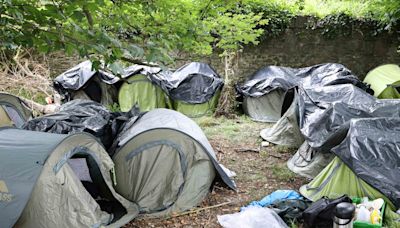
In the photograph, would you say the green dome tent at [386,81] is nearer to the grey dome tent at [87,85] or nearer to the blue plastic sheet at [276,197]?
the blue plastic sheet at [276,197]

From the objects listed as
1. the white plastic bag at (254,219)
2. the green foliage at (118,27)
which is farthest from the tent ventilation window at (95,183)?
the green foliage at (118,27)

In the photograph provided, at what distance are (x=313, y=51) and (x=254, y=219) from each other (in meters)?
6.85

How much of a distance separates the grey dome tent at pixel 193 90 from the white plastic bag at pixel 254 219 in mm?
4739

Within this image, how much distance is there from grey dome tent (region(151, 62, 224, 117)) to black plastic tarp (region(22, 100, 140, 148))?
3372mm

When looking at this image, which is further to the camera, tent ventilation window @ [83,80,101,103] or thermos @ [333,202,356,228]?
tent ventilation window @ [83,80,101,103]

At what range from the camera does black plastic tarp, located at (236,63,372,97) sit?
7559 millimetres

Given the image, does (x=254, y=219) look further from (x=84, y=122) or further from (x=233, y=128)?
(x=233, y=128)

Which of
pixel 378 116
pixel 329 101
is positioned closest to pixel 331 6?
pixel 329 101

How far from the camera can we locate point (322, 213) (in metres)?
3.55

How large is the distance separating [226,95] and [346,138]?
452 cm

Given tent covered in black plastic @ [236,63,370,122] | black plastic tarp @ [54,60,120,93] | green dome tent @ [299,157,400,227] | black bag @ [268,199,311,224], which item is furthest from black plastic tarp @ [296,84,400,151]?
black plastic tarp @ [54,60,120,93]

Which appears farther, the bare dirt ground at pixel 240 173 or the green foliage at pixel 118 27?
the bare dirt ground at pixel 240 173

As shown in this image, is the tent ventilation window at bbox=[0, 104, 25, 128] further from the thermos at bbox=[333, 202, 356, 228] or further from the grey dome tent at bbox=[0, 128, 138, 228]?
the thermos at bbox=[333, 202, 356, 228]

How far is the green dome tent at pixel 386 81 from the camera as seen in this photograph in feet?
23.1
